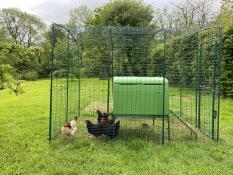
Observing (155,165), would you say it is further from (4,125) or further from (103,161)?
(4,125)

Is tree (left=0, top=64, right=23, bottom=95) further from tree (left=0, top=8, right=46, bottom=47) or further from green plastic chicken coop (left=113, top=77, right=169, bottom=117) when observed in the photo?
tree (left=0, top=8, right=46, bottom=47)

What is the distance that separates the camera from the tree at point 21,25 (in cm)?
3319

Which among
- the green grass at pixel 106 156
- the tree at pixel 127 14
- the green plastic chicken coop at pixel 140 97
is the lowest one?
the green grass at pixel 106 156

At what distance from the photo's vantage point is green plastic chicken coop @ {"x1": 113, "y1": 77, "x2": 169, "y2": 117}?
5254 mm

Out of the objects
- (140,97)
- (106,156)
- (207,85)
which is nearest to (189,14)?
(207,85)

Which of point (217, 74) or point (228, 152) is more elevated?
point (217, 74)

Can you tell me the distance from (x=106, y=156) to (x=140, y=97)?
1.39 metres

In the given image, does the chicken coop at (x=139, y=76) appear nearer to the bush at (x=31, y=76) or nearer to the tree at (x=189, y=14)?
the tree at (x=189, y=14)

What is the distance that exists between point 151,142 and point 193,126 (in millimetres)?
1808

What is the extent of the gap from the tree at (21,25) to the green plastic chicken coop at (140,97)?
29.8 metres

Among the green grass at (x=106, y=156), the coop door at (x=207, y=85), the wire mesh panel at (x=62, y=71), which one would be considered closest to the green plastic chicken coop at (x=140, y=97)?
the green grass at (x=106, y=156)

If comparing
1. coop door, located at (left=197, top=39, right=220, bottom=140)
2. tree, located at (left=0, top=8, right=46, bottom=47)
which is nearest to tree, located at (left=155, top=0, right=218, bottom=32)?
coop door, located at (left=197, top=39, right=220, bottom=140)

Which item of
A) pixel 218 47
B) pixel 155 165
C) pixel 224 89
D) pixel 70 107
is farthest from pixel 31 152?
pixel 224 89

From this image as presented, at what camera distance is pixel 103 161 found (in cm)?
416
